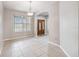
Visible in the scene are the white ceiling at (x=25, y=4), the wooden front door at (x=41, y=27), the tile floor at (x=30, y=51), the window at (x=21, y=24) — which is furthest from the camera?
the wooden front door at (x=41, y=27)

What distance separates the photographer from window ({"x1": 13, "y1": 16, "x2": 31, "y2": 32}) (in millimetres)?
9802

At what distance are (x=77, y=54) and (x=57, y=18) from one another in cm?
312

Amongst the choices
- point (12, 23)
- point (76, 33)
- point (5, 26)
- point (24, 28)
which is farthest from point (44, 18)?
point (76, 33)

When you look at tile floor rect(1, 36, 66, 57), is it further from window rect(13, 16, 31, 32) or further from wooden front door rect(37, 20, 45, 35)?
wooden front door rect(37, 20, 45, 35)

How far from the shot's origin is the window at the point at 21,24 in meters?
9.80

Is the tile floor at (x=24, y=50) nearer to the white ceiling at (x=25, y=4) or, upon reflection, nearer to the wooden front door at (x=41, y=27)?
the white ceiling at (x=25, y=4)

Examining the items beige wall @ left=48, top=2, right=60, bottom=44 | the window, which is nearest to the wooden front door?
the window

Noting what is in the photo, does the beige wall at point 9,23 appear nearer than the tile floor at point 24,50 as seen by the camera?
No

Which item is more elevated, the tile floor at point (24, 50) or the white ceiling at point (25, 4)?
the white ceiling at point (25, 4)

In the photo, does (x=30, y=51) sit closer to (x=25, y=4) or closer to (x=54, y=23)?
(x=54, y=23)

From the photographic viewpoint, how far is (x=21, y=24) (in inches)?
408

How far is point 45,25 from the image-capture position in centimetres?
1418

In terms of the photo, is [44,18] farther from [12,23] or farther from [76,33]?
[76,33]

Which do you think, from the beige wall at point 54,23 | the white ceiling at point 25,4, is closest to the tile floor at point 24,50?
the beige wall at point 54,23
